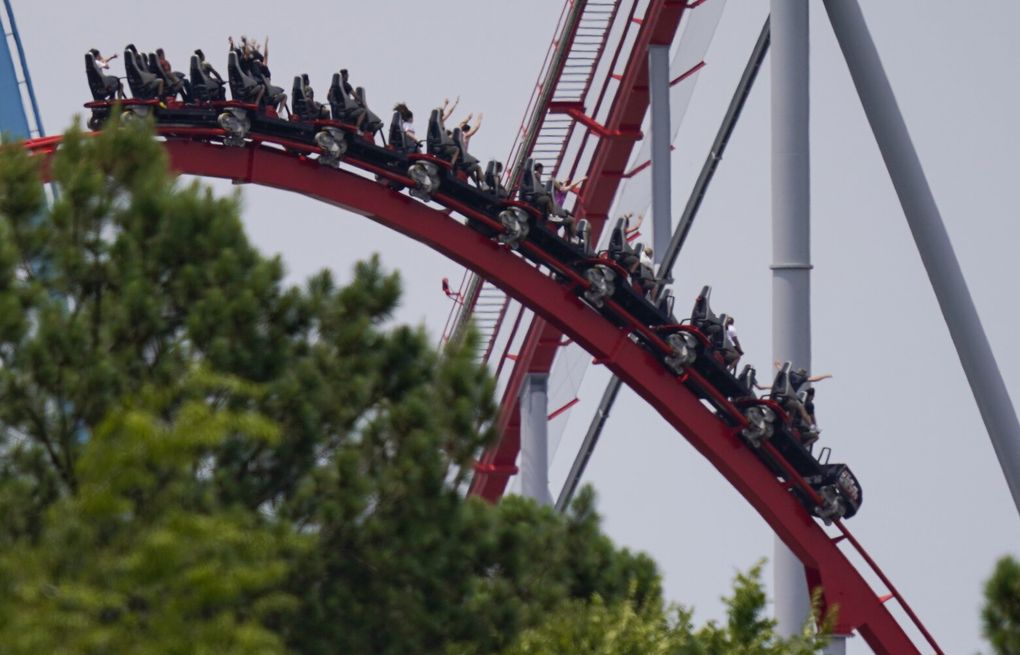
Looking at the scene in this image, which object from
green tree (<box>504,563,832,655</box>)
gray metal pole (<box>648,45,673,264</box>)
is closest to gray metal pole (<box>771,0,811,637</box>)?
gray metal pole (<box>648,45,673,264</box>)

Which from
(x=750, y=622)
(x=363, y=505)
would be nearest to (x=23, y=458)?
(x=363, y=505)

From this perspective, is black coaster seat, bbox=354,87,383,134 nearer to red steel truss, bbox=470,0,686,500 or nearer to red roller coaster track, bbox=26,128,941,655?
red roller coaster track, bbox=26,128,941,655

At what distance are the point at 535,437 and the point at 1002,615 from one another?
1089cm

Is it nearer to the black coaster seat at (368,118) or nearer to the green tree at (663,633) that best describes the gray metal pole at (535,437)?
the black coaster seat at (368,118)

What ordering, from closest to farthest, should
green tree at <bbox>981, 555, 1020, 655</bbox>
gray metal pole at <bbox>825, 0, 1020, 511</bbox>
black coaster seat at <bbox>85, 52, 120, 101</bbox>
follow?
green tree at <bbox>981, 555, 1020, 655</bbox>
black coaster seat at <bbox>85, 52, 120, 101</bbox>
gray metal pole at <bbox>825, 0, 1020, 511</bbox>

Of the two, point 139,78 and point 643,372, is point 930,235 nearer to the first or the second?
point 643,372

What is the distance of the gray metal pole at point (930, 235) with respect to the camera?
45.9 feet

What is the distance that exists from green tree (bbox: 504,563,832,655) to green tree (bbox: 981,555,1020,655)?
74.5 inches

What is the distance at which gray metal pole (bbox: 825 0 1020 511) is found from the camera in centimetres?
1398

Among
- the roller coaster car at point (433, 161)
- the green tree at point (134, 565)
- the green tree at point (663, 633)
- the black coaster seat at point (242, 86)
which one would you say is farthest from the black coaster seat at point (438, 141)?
the green tree at point (134, 565)

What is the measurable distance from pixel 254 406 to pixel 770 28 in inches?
309

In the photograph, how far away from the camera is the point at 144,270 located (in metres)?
7.27

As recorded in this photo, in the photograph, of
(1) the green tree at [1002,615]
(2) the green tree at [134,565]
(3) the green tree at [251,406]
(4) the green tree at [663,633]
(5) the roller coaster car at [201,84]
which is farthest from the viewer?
(5) the roller coaster car at [201,84]

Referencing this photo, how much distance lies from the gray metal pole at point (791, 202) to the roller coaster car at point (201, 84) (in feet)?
11.9
